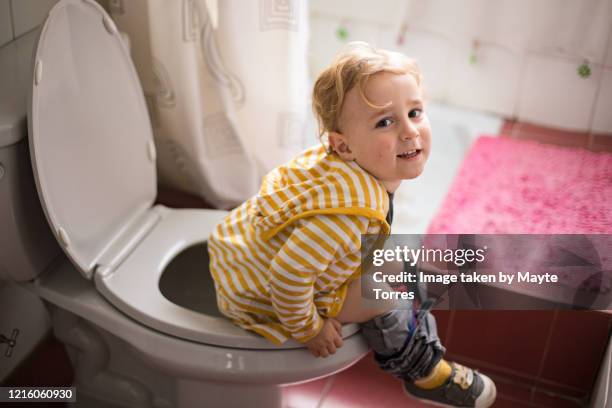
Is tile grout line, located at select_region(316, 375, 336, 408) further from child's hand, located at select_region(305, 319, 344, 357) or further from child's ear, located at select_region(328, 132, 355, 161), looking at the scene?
child's ear, located at select_region(328, 132, 355, 161)

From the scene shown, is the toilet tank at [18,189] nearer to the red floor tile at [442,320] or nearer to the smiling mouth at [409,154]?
the smiling mouth at [409,154]

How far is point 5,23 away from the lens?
1190mm

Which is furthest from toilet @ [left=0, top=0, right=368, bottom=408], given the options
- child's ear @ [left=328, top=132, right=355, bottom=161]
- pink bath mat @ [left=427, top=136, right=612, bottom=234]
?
pink bath mat @ [left=427, top=136, right=612, bottom=234]

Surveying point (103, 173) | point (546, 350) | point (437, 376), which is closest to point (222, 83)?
point (103, 173)

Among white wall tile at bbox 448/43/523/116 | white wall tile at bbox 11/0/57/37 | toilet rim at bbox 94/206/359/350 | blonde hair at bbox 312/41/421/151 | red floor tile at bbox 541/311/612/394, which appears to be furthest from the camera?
white wall tile at bbox 448/43/523/116

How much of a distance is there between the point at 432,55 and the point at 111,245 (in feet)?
3.54

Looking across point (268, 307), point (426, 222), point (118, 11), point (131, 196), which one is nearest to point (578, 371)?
point (426, 222)

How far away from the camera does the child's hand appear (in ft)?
3.63

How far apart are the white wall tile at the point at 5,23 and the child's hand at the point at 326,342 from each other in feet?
2.32

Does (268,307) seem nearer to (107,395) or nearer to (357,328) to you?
(357,328)

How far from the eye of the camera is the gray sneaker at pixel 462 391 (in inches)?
50.8

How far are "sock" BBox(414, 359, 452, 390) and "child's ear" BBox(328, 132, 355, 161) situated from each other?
1.46 feet

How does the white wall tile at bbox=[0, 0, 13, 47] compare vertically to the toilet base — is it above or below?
above

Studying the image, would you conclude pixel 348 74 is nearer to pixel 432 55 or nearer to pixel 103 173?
pixel 103 173
